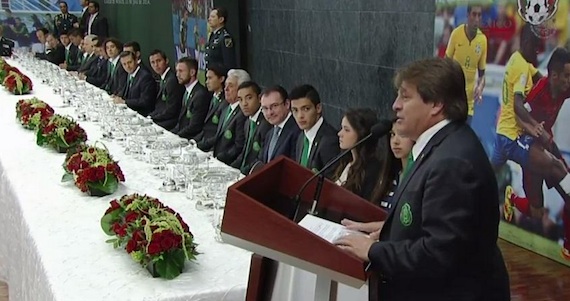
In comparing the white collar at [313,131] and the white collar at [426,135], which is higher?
the white collar at [426,135]

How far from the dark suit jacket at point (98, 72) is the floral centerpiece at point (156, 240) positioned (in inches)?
239

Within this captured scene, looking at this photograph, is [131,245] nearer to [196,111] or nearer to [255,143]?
[255,143]

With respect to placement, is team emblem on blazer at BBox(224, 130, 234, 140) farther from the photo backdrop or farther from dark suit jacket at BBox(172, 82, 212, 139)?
the photo backdrop

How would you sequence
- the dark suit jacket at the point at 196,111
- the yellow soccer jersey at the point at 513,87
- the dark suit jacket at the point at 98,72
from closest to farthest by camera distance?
the yellow soccer jersey at the point at 513,87, the dark suit jacket at the point at 196,111, the dark suit jacket at the point at 98,72

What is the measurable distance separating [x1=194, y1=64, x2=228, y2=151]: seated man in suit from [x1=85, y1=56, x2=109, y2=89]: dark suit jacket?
2.98 meters

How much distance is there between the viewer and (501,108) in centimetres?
422

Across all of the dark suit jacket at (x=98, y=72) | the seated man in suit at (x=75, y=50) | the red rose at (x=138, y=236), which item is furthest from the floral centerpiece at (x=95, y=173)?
the seated man in suit at (x=75, y=50)

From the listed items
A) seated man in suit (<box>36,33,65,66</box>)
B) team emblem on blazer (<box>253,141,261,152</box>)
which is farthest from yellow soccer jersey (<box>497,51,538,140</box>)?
seated man in suit (<box>36,33,65,66</box>)

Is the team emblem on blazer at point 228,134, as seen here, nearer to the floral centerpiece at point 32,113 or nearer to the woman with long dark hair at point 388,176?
the floral centerpiece at point 32,113

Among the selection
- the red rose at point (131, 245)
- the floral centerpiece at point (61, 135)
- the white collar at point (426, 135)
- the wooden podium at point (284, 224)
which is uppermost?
the white collar at point (426, 135)

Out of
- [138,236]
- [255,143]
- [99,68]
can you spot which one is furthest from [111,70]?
[138,236]

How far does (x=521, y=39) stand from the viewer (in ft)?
13.3

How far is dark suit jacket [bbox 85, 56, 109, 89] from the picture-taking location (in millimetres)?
8039

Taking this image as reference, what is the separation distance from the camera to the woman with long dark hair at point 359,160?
9.96 ft
